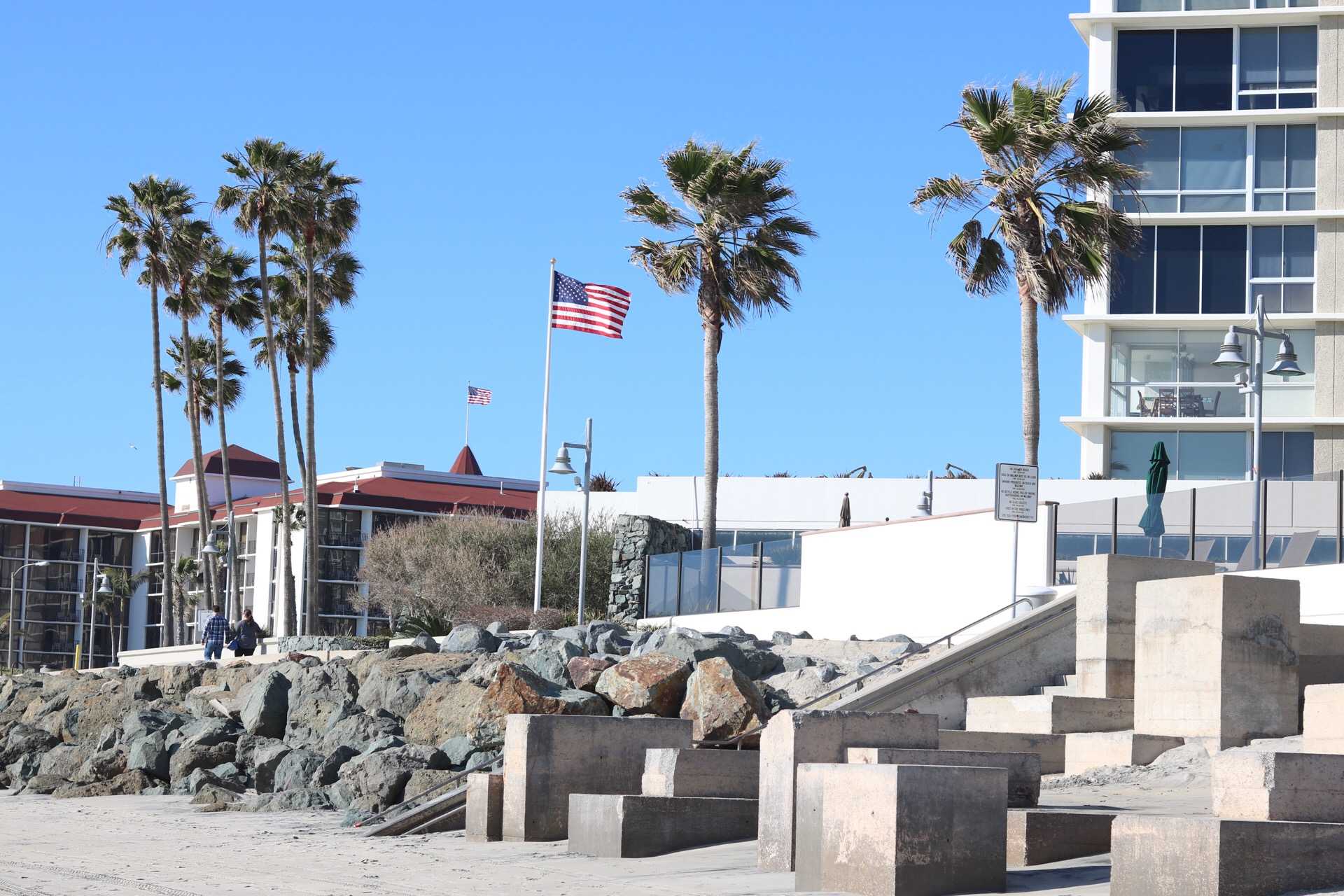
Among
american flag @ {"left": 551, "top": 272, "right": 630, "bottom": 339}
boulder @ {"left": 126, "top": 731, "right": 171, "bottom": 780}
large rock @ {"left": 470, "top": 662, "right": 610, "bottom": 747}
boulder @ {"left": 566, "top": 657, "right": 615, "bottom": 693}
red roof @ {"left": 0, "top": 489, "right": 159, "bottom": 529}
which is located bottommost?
boulder @ {"left": 126, "top": 731, "right": 171, "bottom": 780}

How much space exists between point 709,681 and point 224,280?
40.0 meters

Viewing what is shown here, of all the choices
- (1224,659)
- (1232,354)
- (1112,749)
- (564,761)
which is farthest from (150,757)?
(1232,354)

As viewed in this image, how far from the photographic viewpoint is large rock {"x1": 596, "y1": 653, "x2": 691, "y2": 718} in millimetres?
21406

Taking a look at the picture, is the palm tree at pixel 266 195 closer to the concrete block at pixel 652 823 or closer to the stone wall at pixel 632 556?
the stone wall at pixel 632 556

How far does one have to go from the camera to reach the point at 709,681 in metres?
20.0

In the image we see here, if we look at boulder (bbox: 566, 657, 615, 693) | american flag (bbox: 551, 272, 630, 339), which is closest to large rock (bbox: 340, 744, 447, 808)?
boulder (bbox: 566, 657, 615, 693)

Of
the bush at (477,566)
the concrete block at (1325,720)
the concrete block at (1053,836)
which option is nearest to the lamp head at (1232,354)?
the concrete block at (1325,720)

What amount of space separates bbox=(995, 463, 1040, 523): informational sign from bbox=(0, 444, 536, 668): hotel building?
44354 mm

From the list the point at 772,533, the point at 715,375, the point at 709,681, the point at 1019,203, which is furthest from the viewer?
the point at 772,533

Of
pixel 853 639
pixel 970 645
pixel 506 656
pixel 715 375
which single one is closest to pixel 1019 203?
pixel 715 375

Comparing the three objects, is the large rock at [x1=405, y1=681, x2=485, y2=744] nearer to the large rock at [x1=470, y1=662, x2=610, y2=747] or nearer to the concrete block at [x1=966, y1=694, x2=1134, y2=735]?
the large rock at [x1=470, y1=662, x2=610, y2=747]

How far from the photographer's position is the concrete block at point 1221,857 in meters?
Answer: 8.88

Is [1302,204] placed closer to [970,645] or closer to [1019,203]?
[1019,203]

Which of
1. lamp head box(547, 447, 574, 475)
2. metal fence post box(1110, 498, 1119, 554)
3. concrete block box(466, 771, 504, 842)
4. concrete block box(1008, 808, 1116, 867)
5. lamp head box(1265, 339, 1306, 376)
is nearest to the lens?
concrete block box(1008, 808, 1116, 867)
